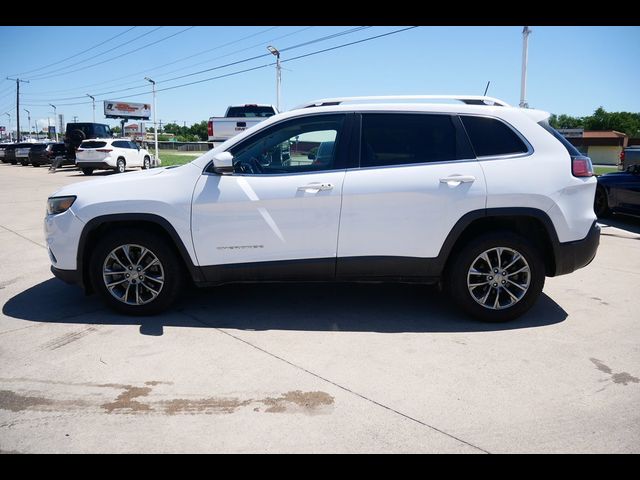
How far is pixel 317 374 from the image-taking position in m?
3.28

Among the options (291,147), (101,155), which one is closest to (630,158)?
(291,147)

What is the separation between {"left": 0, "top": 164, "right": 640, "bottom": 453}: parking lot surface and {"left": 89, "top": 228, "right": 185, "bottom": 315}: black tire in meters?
0.13

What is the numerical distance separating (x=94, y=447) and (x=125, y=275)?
6.46ft

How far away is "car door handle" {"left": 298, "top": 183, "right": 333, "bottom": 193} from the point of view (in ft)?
12.8

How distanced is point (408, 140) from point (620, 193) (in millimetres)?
7715

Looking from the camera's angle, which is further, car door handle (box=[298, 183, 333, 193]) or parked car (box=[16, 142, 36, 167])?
parked car (box=[16, 142, 36, 167])

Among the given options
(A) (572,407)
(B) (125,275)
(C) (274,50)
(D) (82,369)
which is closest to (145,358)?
(D) (82,369)

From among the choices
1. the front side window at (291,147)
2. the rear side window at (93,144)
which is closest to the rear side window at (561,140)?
the front side window at (291,147)

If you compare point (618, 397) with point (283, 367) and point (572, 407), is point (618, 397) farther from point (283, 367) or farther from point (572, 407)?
point (283, 367)

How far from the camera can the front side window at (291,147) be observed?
13.4 feet

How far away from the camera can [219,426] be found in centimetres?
267

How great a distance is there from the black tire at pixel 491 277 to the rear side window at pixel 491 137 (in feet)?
2.35

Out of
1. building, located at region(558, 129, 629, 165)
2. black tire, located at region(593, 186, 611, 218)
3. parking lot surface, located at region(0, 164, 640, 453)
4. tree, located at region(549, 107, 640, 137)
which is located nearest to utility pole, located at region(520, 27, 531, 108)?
black tire, located at region(593, 186, 611, 218)

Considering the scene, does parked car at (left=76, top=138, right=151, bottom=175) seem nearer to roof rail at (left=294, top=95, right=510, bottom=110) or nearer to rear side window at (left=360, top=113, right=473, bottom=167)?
roof rail at (left=294, top=95, right=510, bottom=110)
